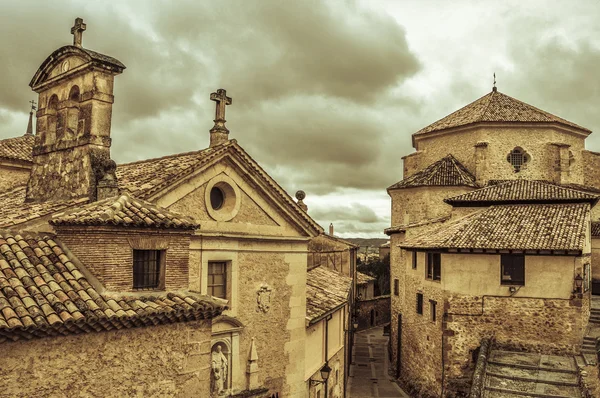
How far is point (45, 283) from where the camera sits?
777cm

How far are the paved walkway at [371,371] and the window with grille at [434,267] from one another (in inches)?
234

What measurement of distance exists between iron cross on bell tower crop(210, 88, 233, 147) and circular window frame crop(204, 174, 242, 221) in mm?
1579

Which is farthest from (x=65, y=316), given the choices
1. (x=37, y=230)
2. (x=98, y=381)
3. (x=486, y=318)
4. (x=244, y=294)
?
(x=486, y=318)

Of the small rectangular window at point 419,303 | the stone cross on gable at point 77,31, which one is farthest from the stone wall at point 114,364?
the small rectangular window at point 419,303

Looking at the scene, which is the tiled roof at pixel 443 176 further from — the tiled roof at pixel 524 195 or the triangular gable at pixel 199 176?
the triangular gable at pixel 199 176

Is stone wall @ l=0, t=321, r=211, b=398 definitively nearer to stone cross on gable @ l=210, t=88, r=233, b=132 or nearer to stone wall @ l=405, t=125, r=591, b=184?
stone cross on gable @ l=210, t=88, r=233, b=132

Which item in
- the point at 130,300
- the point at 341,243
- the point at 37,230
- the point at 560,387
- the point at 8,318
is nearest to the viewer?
the point at 8,318

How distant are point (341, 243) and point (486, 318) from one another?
11737 mm

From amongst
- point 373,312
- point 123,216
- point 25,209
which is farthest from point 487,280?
point 373,312

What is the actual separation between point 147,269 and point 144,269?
0.05 meters

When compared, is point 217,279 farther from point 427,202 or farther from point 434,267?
point 427,202

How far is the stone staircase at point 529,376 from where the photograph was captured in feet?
49.7

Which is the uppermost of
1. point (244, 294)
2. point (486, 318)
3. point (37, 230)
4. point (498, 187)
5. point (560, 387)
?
point (498, 187)

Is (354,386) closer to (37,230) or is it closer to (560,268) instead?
(560,268)
